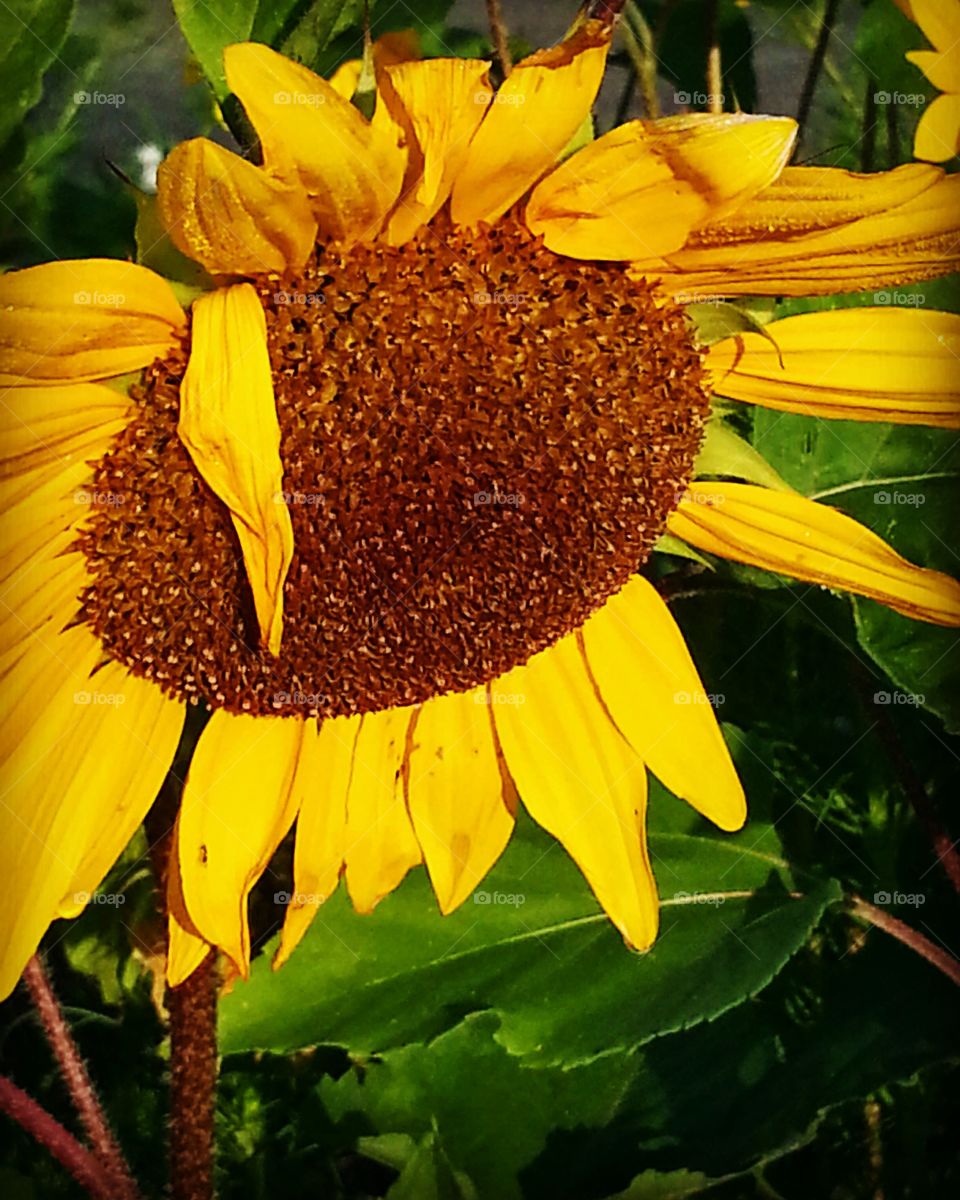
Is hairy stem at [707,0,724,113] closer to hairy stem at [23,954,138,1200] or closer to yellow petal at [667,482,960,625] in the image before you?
yellow petal at [667,482,960,625]

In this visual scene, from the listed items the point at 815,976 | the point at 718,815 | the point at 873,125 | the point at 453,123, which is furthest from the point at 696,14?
the point at 815,976
